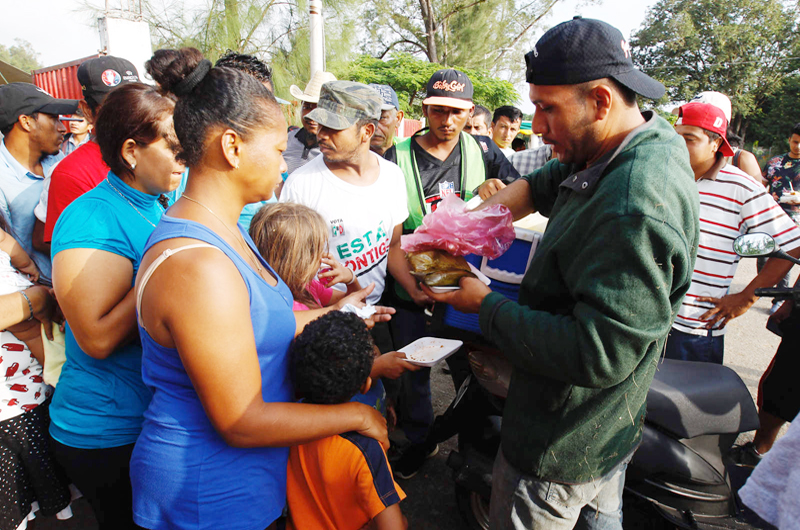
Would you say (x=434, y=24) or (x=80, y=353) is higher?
(x=434, y=24)

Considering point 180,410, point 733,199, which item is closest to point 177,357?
point 180,410

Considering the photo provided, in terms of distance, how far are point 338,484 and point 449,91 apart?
9.65 feet

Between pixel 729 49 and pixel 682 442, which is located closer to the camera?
pixel 682 442

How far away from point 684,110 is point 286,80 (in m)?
17.4

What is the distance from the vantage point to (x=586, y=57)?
4.04 feet

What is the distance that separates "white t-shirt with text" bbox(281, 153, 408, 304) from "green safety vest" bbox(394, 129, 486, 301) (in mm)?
350

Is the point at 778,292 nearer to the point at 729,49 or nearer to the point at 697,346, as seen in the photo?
the point at 697,346

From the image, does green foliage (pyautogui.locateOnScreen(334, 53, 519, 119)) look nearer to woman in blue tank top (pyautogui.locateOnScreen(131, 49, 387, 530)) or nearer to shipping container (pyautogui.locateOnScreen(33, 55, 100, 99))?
shipping container (pyautogui.locateOnScreen(33, 55, 100, 99))

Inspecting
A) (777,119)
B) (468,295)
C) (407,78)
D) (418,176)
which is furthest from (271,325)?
(777,119)

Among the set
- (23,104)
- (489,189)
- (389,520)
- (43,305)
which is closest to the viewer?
(389,520)

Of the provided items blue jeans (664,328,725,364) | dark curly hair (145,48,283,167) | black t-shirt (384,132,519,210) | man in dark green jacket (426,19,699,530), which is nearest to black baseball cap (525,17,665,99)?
man in dark green jacket (426,19,699,530)

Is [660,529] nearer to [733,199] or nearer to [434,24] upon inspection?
[733,199]

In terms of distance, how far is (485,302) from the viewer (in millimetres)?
1438

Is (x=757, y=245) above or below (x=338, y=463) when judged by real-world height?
above
